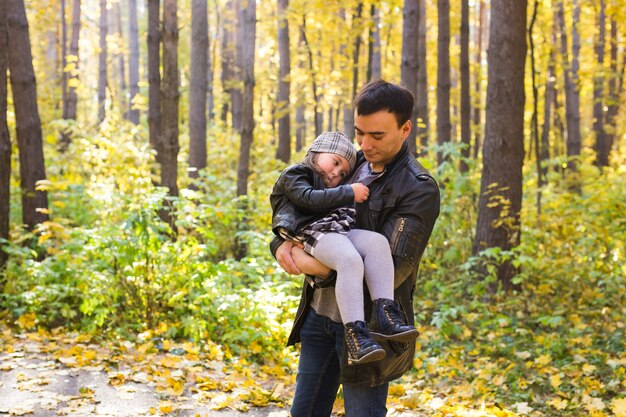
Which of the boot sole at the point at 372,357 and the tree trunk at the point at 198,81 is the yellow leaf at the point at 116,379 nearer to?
the boot sole at the point at 372,357

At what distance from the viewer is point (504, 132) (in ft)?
30.3

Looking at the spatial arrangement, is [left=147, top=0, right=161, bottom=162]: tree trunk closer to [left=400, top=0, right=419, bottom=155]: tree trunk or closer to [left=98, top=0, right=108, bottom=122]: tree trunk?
[left=400, top=0, right=419, bottom=155]: tree trunk

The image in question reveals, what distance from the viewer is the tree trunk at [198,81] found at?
570 inches

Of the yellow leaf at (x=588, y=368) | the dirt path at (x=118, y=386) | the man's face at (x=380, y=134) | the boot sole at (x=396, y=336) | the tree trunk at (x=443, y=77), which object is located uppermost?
the tree trunk at (x=443, y=77)

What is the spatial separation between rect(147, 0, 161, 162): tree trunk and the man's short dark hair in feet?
28.8

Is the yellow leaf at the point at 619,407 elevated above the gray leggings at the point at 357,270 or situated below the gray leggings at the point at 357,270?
below

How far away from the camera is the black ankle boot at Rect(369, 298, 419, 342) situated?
2.75 m

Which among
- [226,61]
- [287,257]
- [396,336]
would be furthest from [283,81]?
[396,336]

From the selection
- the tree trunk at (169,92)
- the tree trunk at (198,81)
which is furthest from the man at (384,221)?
the tree trunk at (198,81)

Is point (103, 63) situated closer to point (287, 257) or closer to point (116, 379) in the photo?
point (116, 379)

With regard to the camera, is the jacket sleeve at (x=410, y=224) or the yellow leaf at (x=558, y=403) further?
the yellow leaf at (x=558, y=403)

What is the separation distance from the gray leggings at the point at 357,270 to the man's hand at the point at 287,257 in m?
0.25

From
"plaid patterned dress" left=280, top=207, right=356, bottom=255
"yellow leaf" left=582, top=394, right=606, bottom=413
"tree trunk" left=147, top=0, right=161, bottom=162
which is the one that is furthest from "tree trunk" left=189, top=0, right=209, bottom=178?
"plaid patterned dress" left=280, top=207, right=356, bottom=255

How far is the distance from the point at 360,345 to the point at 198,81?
13176mm
